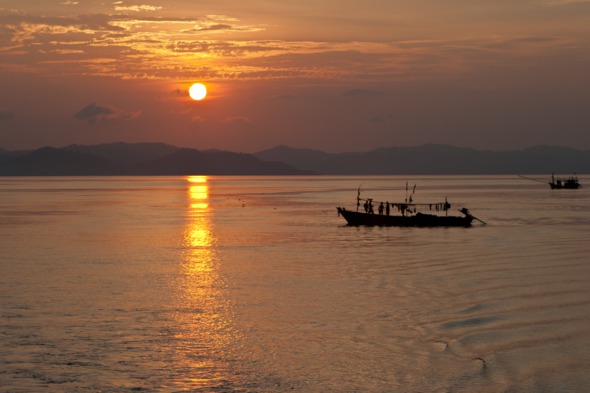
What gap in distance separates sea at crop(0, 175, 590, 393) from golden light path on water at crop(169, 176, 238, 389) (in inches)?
3.7

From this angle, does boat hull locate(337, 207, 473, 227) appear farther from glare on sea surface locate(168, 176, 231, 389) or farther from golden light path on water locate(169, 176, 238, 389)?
golden light path on water locate(169, 176, 238, 389)

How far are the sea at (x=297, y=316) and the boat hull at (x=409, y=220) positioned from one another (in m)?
16.1

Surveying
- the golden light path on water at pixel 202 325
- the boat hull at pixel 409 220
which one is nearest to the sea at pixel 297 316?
the golden light path on water at pixel 202 325

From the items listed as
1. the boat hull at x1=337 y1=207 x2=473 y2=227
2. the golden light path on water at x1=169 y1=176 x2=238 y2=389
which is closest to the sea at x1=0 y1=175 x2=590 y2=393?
the golden light path on water at x1=169 y1=176 x2=238 y2=389

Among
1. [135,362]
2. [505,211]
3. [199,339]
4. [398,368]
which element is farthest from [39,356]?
[505,211]

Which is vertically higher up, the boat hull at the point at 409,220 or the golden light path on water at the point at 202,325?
the boat hull at the point at 409,220

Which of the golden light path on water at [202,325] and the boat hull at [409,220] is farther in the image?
the boat hull at [409,220]

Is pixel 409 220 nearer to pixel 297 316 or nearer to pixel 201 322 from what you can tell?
pixel 297 316

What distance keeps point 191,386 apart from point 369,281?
64.2 ft

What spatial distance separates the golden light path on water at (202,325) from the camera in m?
22.5

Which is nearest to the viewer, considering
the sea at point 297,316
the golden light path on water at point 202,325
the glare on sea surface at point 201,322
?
the sea at point 297,316

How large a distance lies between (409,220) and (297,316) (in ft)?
160

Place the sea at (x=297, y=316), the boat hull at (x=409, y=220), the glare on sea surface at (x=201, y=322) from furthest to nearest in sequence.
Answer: the boat hull at (x=409, y=220) → the glare on sea surface at (x=201, y=322) → the sea at (x=297, y=316)

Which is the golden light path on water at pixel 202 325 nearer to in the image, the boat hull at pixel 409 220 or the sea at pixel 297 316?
the sea at pixel 297 316
